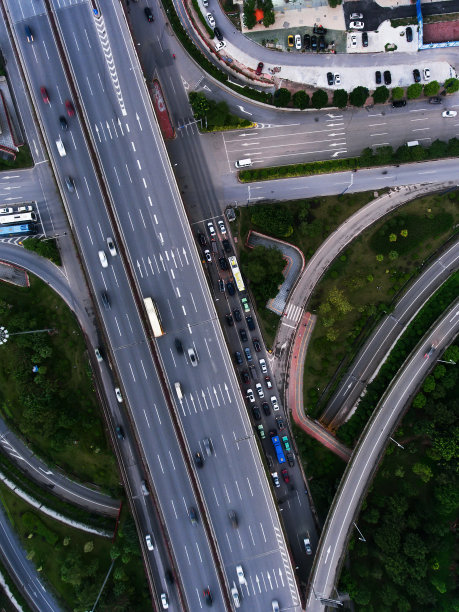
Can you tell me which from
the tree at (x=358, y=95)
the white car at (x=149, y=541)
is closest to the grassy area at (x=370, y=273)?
the tree at (x=358, y=95)

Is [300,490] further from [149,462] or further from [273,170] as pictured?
[273,170]

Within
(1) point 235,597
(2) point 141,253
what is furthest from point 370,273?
(1) point 235,597

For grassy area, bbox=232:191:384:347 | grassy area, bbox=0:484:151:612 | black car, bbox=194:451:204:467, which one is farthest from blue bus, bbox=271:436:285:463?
grassy area, bbox=0:484:151:612

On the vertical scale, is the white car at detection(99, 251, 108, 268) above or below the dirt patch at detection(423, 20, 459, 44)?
below

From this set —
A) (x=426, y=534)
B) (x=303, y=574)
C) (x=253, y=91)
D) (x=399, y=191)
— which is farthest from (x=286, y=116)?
(x=303, y=574)

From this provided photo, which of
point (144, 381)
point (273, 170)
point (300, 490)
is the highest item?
point (273, 170)

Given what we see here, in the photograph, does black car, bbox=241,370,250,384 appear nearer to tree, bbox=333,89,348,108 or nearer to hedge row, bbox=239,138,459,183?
hedge row, bbox=239,138,459,183
